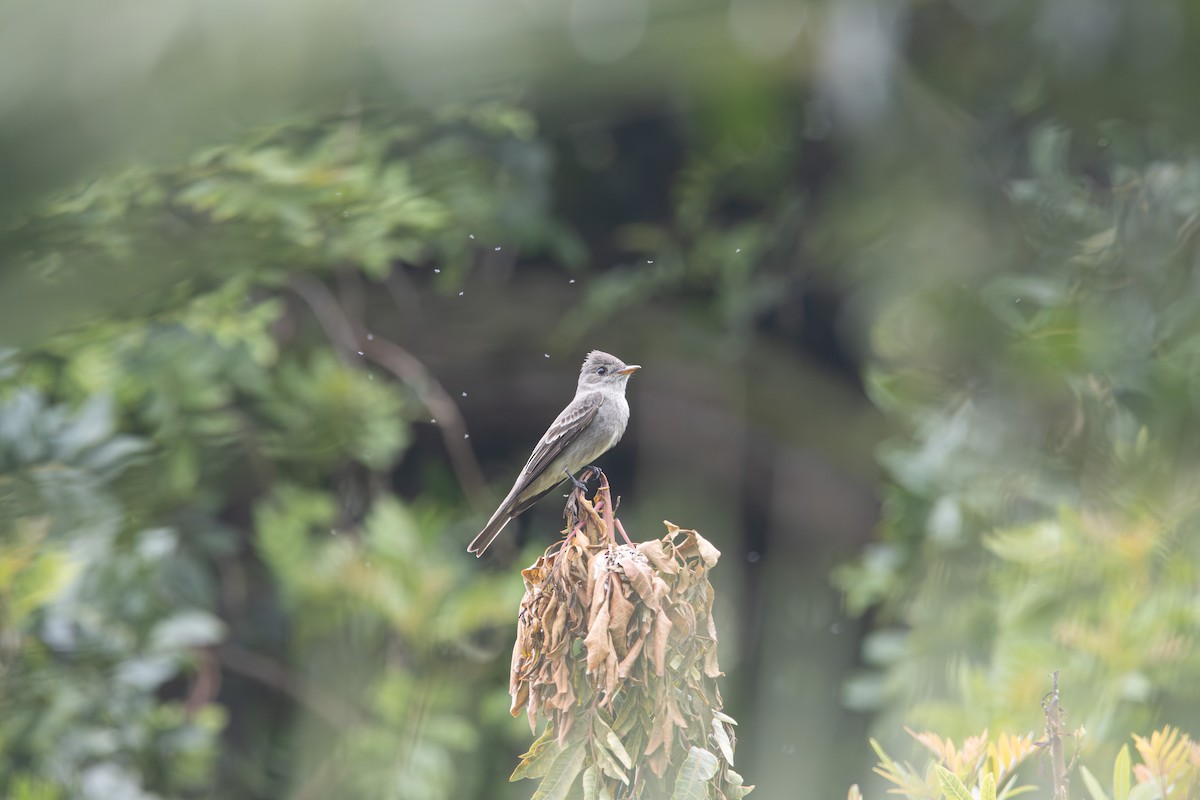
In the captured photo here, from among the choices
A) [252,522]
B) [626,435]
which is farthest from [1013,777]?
[252,522]

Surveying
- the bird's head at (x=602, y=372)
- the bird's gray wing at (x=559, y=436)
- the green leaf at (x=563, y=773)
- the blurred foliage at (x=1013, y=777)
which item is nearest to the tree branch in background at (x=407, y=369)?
the bird's head at (x=602, y=372)

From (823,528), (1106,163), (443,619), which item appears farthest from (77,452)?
(1106,163)

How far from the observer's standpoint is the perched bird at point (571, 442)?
1430 millimetres

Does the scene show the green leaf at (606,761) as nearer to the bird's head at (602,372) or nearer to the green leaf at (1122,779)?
the green leaf at (1122,779)

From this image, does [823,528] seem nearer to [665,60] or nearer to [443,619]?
[443,619]

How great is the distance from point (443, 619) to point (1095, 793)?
1.65 meters

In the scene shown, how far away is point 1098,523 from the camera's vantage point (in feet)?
5.65

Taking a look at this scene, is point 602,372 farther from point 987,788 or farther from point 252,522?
point 252,522

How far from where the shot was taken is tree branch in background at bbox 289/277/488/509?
247cm

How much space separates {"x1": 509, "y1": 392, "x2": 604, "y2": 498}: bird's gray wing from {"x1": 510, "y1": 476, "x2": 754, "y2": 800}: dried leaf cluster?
2.15 feet

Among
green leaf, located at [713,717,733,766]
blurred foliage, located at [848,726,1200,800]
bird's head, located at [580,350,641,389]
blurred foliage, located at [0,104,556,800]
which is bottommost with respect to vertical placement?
blurred foliage, located at [0,104,556,800]

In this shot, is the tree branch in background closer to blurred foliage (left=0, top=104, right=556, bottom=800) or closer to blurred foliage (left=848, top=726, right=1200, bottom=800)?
blurred foliage (left=0, top=104, right=556, bottom=800)

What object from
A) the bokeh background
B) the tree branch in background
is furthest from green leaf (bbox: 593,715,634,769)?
the tree branch in background

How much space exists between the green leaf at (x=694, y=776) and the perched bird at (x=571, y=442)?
0.67 metres
